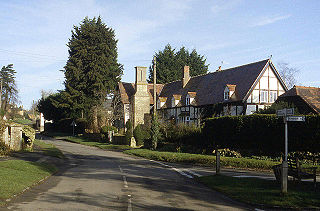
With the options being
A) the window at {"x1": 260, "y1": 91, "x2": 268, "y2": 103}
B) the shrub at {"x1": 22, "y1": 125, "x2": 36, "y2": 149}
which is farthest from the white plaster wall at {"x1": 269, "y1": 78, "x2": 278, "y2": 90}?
the shrub at {"x1": 22, "y1": 125, "x2": 36, "y2": 149}

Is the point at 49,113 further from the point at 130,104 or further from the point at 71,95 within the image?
the point at 130,104

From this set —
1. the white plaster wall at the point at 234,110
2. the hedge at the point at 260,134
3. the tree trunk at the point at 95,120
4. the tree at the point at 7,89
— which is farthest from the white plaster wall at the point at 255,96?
the tree at the point at 7,89

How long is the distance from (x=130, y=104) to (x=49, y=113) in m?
26.5

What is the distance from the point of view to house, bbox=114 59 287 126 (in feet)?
122

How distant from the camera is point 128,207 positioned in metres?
9.11

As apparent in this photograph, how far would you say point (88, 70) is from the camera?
62594 mm

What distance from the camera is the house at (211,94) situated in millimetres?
37125

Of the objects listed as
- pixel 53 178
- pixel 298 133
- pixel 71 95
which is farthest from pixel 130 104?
pixel 53 178

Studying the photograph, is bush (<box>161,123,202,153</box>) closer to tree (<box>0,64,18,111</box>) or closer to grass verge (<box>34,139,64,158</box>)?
grass verge (<box>34,139,64,158</box>)

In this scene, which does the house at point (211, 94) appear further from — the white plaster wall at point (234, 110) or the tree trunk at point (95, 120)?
the tree trunk at point (95, 120)

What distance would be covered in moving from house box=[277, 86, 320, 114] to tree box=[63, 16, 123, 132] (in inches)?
1450

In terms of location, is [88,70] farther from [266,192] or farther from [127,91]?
[266,192]

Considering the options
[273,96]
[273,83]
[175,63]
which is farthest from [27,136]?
[175,63]

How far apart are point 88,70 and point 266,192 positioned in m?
54.9
